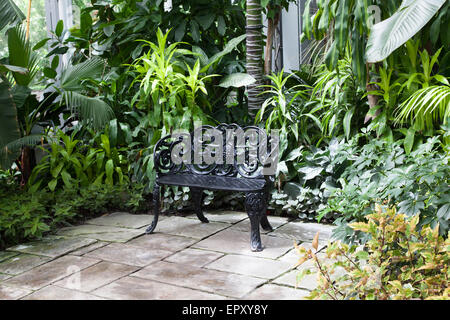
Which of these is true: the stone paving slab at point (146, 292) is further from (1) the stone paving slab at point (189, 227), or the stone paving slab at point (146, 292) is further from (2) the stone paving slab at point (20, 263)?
(1) the stone paving slab at point (189, 227)

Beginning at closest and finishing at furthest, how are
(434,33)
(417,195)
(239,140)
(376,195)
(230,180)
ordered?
(417,195) < (376,195) < (434,33) < (230,180) < (239,140)

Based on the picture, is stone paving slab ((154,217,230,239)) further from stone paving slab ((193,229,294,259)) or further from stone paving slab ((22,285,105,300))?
stone paving slab ((22,285,105,300))

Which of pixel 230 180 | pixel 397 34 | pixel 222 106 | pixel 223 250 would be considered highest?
pixel 397 34

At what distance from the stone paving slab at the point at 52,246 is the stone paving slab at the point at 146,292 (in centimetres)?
78

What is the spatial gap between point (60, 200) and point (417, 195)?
292 centimetres

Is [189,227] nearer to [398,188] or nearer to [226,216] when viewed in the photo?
[226,216]

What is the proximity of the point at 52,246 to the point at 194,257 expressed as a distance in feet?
3.53

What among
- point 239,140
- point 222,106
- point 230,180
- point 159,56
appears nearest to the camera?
point 230,180

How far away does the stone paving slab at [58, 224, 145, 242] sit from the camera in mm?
4152

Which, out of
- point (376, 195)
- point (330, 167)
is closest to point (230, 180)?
point (330, 167)

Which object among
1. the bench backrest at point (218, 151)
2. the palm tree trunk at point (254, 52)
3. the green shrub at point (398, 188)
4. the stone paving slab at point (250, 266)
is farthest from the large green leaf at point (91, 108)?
the green shrub at point (398, 188)

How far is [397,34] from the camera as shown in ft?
7.91

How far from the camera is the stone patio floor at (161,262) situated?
3.13m

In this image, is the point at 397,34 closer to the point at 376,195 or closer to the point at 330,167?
the point at 376,195
